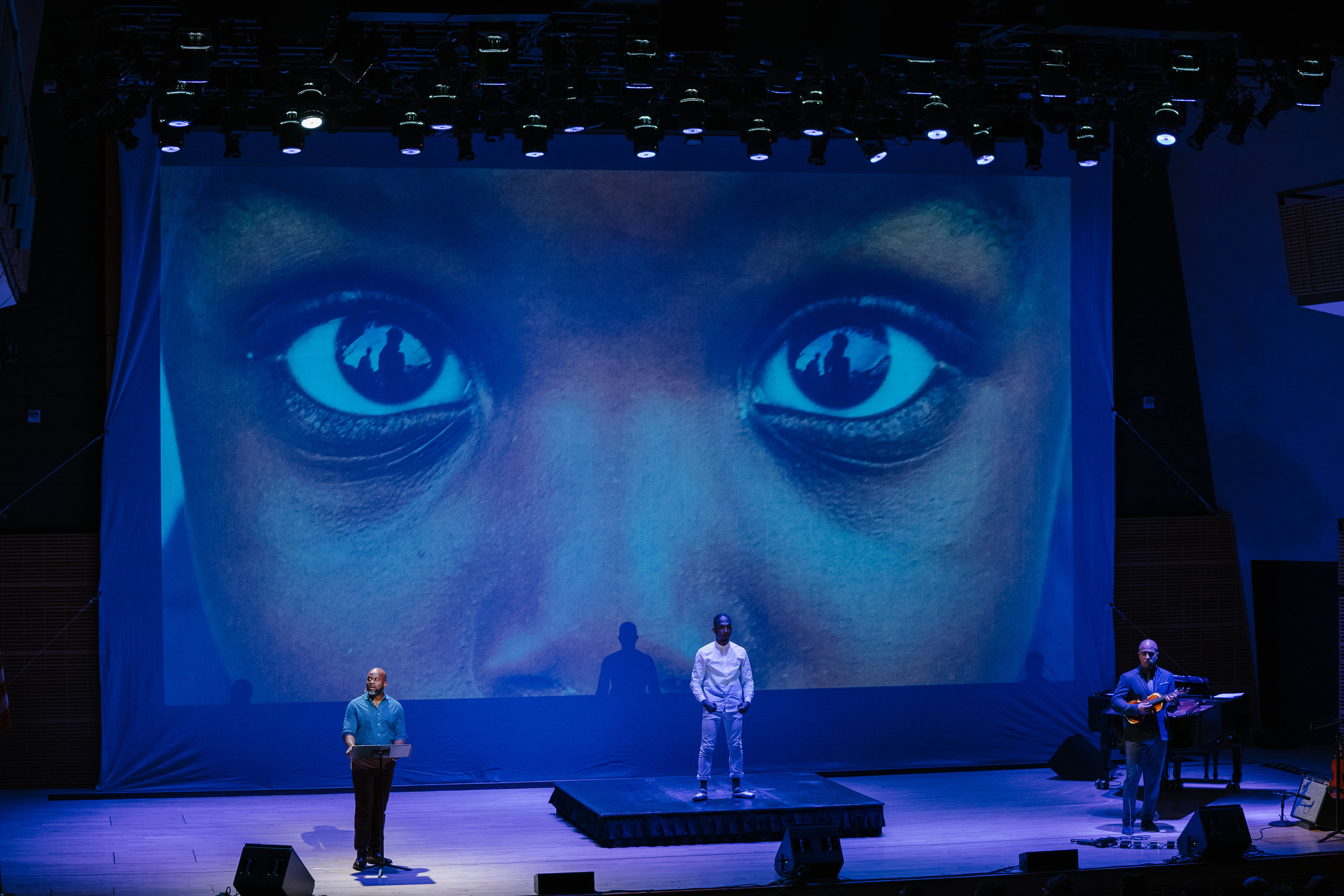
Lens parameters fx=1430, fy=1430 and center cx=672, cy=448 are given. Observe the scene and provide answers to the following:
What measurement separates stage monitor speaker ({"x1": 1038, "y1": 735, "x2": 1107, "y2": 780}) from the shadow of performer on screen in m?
3.72

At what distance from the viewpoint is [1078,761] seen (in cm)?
1291

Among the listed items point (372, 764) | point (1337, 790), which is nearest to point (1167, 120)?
point (1337, 790)

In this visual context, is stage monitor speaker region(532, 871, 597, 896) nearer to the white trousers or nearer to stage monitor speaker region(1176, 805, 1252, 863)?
stage monitor speaker region(1176, 805, 1252, 863)

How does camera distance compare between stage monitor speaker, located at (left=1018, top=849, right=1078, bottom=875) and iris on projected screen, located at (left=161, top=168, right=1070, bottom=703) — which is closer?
stage monitor speaker, located at (left=1018, top=849, right=1078, bottom=875)

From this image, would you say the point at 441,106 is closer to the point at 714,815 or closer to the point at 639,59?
the point at 639,59

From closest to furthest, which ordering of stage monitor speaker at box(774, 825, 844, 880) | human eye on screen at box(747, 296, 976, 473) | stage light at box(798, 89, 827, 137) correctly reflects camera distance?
stage monitor speaker at box(774, 825, 844, 880), stage light at box(798, 89, 827, 137), human eye on screen at box(747, 296, 976, 473)

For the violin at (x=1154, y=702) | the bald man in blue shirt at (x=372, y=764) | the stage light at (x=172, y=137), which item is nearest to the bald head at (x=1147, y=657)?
the violin at (x=1154, y=702)

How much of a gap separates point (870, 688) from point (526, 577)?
339 cm

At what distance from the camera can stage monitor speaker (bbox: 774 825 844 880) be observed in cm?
750

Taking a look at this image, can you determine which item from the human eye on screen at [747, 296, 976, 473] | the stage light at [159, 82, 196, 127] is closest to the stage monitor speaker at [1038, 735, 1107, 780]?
the human eye on screen at [747, 296, 976, 473]

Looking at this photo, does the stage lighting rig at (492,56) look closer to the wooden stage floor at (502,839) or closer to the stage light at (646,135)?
the stage light at (646,135)

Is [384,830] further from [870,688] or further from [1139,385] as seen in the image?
[1139,385]

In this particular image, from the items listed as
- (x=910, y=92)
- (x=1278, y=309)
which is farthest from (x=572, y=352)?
(x=1278, y=309)

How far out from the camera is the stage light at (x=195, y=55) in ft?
31.2
